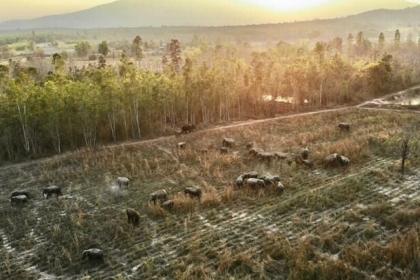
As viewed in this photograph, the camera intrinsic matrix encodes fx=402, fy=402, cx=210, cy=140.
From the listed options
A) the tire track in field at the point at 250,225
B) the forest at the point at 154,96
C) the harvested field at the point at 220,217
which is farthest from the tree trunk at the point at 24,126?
the tire track in field at the point at 250,225

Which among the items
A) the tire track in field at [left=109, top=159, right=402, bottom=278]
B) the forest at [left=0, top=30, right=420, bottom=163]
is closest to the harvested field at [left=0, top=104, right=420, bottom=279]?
the tire track in field at [left=109, top=159, right=402, bottom=278]

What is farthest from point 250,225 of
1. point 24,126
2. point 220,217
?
point 24,126

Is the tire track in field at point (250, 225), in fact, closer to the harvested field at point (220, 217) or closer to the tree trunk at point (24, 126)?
the harvested field at point (220, 217)

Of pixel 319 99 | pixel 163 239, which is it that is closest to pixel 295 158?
pixel 163 239

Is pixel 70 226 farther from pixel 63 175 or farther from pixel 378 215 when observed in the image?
pixel 378 215

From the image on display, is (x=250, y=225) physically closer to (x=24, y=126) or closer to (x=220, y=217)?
(x=220, y=217)

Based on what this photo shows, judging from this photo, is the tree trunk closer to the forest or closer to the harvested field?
the forest
